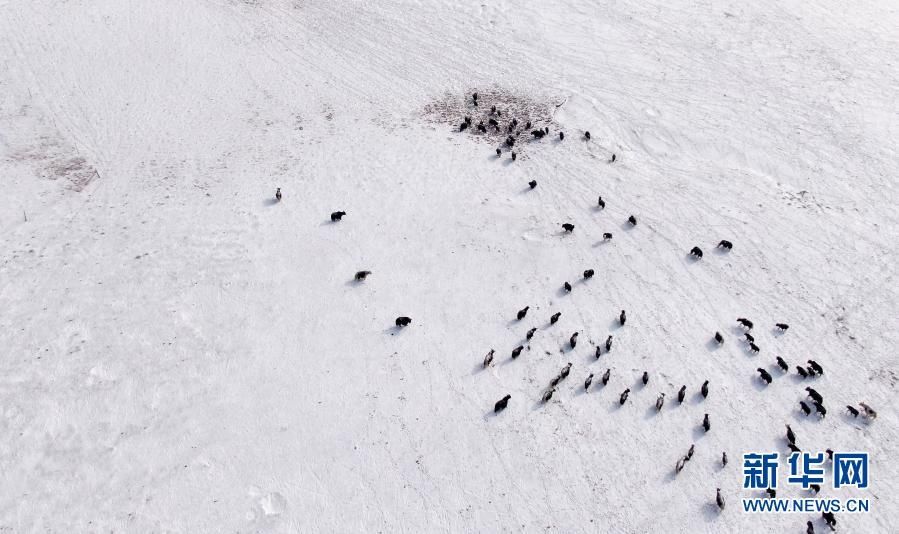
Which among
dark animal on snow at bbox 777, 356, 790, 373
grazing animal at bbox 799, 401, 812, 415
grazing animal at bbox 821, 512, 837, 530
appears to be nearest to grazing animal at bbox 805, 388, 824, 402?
grazing animal at bbox 799, 401, 812, 415

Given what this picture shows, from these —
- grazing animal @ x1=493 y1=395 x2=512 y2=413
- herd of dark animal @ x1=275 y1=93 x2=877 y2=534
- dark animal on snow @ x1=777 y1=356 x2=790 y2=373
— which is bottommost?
grazing animal @ x1=493 y1=395 x2=512 y2=413

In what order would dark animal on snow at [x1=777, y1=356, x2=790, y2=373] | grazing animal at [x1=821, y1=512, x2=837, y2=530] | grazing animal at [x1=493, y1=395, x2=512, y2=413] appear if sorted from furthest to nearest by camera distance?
dark animal on snow at [x1=777, y1=356, x2=790, y2=373], grazing animal at [x1=493, y1=395, x2=512, y2=413], grazing animal at [x1=821, y1=512, x2=837, y2=530]

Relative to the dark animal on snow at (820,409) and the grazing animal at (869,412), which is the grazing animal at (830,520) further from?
the grazing animal at (869,412)

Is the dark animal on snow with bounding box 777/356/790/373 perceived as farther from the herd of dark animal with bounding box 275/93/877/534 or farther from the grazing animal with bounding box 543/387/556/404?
the grazing animal with bounding box 543/387/556/404

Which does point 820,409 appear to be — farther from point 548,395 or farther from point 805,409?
point 548,395

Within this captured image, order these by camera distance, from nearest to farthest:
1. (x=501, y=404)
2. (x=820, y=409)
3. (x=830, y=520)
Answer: (x=830, y=520) → (x=501, y=404) → (x=820, y=409)

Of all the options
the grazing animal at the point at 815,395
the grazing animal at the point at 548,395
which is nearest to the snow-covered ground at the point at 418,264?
the grazing animal at the point at 548,395

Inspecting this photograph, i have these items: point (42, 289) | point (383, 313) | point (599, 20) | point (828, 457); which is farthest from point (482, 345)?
point (599, 20)

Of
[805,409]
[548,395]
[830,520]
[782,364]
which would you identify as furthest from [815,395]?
[548,395]
